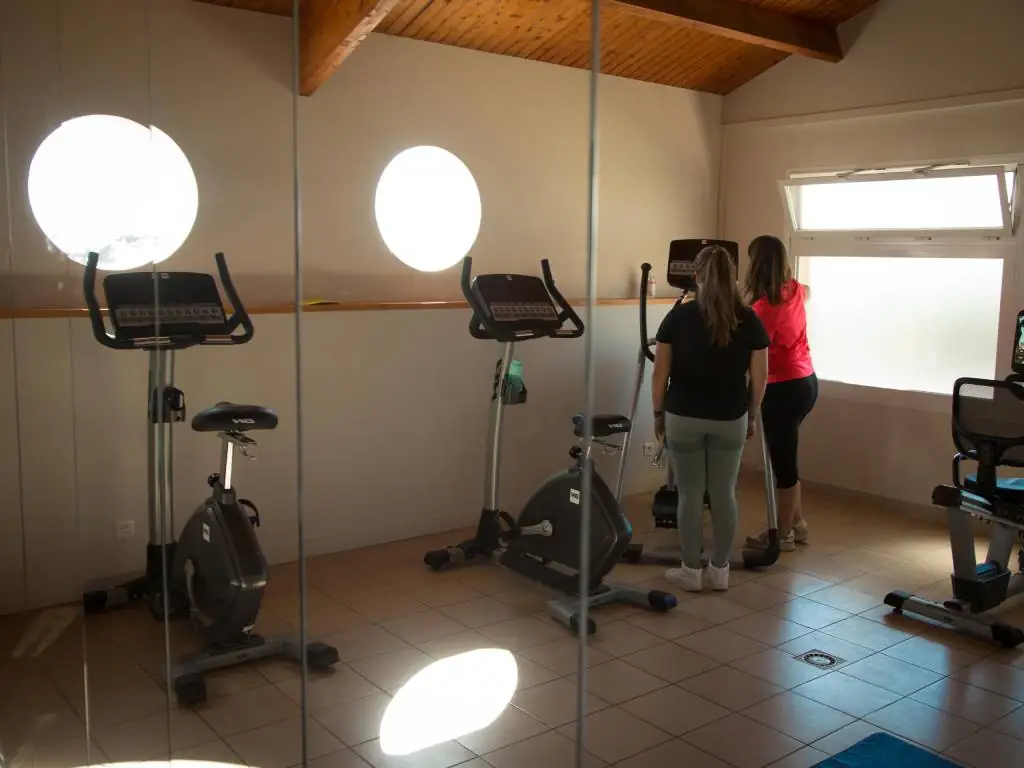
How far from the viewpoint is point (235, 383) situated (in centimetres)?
366

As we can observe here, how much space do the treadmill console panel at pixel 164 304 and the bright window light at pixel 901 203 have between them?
3900mm

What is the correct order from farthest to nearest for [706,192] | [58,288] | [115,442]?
[706,192] → [115,442] → [58,288]

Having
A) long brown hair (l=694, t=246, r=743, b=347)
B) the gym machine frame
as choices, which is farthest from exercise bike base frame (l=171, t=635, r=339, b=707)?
long brown hair (l=694, t=246, r=743, b=347)

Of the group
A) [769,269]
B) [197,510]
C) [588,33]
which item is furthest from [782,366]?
[197,510]

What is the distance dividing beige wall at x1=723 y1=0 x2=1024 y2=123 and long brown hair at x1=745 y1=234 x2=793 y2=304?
1644mm

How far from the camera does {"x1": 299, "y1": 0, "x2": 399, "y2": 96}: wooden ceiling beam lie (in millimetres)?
3943

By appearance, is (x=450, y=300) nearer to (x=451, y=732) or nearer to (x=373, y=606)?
(x=373, y=606)

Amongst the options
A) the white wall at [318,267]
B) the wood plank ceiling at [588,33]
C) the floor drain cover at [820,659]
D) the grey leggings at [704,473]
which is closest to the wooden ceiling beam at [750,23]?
the wood plank ceiling at [588,33]

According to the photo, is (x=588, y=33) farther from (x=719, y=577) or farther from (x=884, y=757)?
(x=884, y=757)

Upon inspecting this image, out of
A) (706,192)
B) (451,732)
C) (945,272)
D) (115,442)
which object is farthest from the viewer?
(706,192)

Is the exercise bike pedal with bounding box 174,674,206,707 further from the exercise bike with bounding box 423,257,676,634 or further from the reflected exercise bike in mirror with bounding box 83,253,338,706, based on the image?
the exercise bike with bounding box 423,257,676,634

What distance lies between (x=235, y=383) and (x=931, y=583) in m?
3.19

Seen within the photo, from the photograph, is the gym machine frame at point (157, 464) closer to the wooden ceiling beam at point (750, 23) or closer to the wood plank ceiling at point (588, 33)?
the wood plank ceiling at point (588, 33)

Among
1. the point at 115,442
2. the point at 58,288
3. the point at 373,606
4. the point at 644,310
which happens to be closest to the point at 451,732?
the point at 373,606
